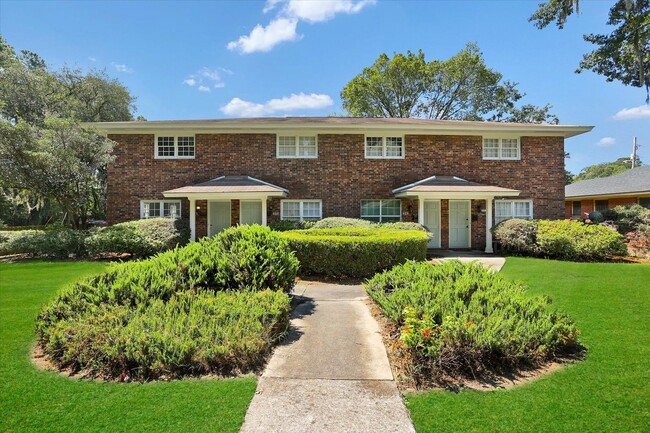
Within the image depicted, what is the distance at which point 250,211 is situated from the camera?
15.0 metres

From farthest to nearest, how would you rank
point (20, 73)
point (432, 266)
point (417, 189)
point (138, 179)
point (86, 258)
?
point (20, 73) → point (138, 179) → point (417, 189) → point (86, 258) → point (432, 266)

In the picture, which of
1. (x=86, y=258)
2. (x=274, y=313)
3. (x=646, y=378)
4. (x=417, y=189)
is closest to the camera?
(x=646, y=378)

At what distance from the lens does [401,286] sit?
20.1 ft

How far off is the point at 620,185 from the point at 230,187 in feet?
82.2

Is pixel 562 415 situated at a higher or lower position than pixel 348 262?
lower

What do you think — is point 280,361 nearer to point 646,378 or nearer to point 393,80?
point 646,378

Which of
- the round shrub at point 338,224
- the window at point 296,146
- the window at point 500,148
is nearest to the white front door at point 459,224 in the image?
the window at point 500,148

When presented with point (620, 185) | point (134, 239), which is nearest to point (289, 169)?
point (134, 239)

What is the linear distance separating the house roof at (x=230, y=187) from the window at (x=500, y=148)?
31.0ft

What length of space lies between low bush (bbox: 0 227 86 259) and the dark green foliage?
0.66 metres

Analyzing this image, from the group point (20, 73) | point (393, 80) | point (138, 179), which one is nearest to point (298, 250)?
point (138, 179)

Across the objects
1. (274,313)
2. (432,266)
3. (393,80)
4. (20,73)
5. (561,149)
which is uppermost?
(393,80)

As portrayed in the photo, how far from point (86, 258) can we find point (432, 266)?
1241 cm

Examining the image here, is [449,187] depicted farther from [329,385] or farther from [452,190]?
[329,385]
